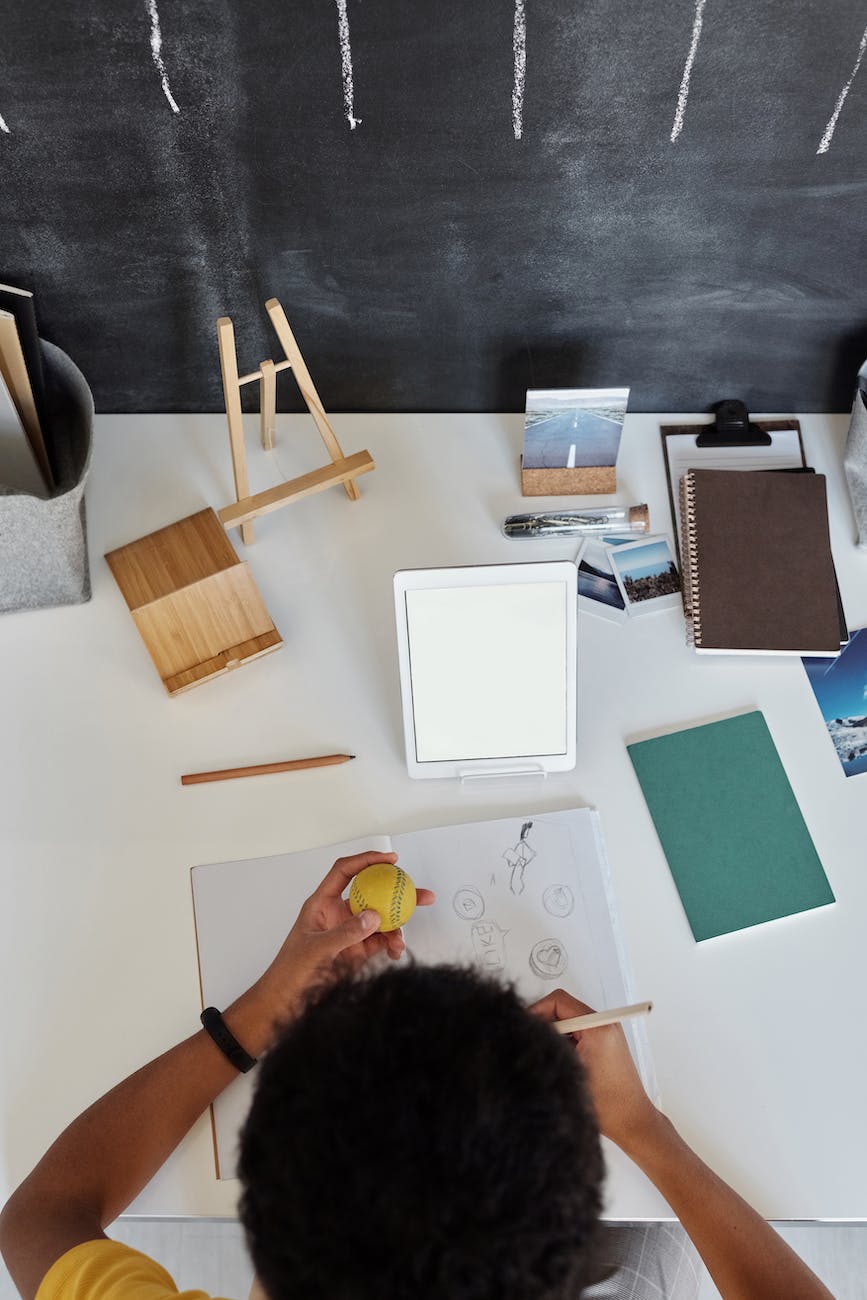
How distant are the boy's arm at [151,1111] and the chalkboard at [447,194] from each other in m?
0.65

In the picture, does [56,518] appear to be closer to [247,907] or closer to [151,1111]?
[247,907]

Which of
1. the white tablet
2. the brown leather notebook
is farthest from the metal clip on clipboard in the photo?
the white tablet

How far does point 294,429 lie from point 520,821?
582mm

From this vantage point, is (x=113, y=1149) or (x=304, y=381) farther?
(x=304, y=381)

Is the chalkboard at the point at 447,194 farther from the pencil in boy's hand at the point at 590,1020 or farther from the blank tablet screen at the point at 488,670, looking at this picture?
the pencil in boy's hand at the point at 590,1020

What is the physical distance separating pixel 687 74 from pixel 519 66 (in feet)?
0.52

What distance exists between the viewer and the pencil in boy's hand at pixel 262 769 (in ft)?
3.77

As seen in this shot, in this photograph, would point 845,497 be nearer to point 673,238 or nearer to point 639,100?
point 673,238

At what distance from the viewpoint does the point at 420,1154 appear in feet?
1.92

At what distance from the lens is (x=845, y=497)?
1.32m

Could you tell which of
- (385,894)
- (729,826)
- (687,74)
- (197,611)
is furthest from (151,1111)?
(687,74)

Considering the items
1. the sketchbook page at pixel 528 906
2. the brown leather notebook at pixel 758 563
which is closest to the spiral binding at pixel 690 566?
the brown leather notebook at pixel 758 563

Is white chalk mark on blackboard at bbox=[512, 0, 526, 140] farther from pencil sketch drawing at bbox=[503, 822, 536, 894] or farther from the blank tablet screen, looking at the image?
pencil sketch drawing at bbox=[503, 822, 536, 894]

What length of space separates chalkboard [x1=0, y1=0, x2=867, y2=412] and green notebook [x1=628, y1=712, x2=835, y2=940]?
47cm
